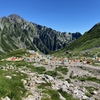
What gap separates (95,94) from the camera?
25.0 m

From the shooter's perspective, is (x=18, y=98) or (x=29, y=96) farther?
(x=29, y=96)

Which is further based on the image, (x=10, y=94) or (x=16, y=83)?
(x=16, y=83)

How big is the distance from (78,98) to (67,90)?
2366mm

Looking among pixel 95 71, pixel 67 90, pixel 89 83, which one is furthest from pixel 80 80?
pixel 67 90

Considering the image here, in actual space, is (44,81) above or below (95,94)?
above

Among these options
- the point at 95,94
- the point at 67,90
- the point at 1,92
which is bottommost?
the point at 95,94

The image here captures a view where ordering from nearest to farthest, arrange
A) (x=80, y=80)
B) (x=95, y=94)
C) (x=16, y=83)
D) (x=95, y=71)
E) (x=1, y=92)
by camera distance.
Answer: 1. (x=1, y=92)
2. (x=16, y=83)
3. (x=95, y=94)
4. (x=80, y=80)
5. (x=95, y=71)

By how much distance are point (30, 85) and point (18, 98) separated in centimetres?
506

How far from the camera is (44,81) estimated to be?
23203 millimetres

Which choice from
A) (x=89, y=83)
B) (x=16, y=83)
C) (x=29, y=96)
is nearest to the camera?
(x=29, y=96)

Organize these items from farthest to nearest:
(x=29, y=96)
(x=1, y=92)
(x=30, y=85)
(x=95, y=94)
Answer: (x=95, y=94)
(x=30, y=85)
(x=29, y=96)
(x=1, y=92)

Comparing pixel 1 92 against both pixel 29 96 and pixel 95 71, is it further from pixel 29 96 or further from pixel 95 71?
pixel 95 71

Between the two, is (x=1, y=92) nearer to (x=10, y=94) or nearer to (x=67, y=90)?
(x=10, y=94)

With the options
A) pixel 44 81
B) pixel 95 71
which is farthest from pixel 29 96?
pixel 95 71
